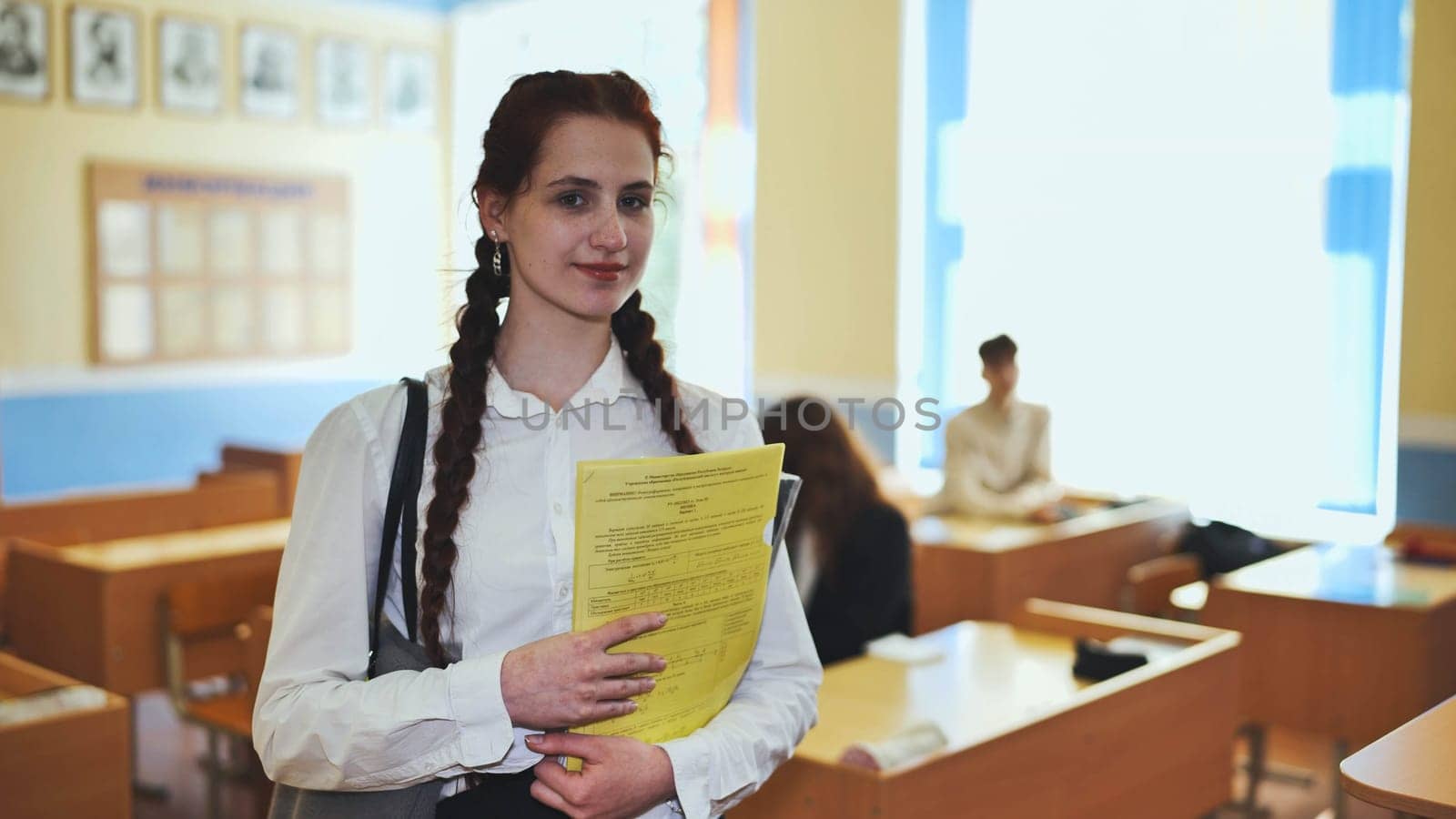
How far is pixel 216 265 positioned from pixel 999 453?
19.2ft

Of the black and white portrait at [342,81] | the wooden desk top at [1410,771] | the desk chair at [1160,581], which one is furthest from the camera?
the black and white portrait at [342,81]

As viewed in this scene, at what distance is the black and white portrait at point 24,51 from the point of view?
6.34 m

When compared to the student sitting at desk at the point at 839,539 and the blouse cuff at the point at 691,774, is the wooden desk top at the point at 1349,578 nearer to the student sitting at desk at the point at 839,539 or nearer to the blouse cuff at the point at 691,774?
the student sitting at desk at the point at 839,539

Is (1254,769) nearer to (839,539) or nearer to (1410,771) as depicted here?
(839,539)

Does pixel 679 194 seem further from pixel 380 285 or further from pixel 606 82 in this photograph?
pixel 606 82

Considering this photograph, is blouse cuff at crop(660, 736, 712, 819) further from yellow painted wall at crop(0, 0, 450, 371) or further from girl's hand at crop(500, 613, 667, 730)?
yellow painted wall at crop(0, 0, 450, 371)

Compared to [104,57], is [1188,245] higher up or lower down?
lower down

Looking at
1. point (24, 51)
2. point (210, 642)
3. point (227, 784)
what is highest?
point (24, 51)

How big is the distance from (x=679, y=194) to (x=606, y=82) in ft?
18.9

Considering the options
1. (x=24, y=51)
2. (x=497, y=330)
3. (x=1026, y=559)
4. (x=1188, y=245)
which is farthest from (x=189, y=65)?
(x=497, y=330)

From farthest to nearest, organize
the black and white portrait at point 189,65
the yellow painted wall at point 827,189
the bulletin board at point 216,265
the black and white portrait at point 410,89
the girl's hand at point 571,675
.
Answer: the black and white portrait at point 410,89, the black and white portrait at point 189,65, the bulletin board at point 216,265, the yellow painted wall at point 827,189, the girl's hand at point 571,675

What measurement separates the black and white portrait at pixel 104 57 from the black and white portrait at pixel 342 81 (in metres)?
1.07

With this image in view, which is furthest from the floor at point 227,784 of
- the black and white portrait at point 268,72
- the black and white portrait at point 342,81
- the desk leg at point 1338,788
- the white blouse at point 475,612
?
the black and white portrait at point 342,81

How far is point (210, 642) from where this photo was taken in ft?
12.3
